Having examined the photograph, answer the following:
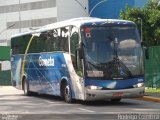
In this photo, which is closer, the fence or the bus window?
the bus window

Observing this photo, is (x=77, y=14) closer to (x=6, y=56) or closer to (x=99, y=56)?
(x=6, y=56)

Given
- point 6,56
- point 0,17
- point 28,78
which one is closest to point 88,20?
point 28,78

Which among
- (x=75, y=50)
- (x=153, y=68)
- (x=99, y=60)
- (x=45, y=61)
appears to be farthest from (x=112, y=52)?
(x=153, y=68)

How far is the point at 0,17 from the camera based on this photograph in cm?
10544

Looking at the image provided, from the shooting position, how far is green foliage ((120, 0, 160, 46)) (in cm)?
4922

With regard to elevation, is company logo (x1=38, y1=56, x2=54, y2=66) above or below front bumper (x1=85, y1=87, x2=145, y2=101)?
above

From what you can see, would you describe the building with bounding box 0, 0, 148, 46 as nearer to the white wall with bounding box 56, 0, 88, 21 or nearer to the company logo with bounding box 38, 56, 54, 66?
the white wall with bounding box 56, 0, 88, 21

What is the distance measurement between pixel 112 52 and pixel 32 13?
81624 mm

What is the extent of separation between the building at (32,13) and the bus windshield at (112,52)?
75.6m

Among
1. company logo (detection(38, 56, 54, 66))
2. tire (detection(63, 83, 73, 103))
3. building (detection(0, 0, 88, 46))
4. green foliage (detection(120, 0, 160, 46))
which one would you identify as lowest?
tire (detection(63, 83, 73, 103))

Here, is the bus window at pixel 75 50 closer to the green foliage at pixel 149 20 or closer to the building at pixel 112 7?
the green foliage at pixel 149 20

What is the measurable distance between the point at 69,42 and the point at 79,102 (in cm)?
278

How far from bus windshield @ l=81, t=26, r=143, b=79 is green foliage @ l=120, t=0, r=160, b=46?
2923cm

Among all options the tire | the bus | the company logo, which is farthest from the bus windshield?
the company logo
